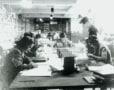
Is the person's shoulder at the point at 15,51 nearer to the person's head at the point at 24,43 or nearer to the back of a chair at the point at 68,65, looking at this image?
the person's head at the point at 24,43

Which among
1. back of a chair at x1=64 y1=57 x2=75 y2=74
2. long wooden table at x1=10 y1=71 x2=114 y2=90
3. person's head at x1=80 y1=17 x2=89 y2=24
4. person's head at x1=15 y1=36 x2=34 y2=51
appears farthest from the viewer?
person's head at x1=80 y1=17 x2=89 y2=24

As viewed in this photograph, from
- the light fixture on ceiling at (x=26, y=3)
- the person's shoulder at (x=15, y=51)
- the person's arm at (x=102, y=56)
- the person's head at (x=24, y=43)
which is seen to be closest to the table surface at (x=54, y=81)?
the person's shoulder at (x=15, y=51)

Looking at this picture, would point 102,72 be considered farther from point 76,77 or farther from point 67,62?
point 67,62

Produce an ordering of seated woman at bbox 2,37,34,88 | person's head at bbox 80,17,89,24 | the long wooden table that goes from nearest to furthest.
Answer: the long wooden table, seated woman at bbox 2,37,34,88, person's head at bbox 80,17,89,24

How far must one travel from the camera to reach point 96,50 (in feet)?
9.79

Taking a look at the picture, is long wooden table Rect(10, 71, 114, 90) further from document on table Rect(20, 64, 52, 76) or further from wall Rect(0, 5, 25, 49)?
wall Rect(0, 5, 25, 49)

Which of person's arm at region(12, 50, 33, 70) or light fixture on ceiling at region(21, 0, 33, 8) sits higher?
light fixture on ceiling at region(21, 0, 33, 8)

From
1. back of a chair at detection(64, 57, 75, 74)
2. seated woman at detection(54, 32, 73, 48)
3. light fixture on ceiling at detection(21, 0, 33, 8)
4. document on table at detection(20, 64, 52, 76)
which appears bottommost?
document on table at detection(20, 64, 52, 76)


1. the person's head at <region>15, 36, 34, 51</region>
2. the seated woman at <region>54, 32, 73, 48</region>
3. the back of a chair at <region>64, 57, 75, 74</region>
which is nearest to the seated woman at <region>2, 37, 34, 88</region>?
the person's head at <region>15, 36, 34, 51</region>

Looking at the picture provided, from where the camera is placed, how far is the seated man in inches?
110

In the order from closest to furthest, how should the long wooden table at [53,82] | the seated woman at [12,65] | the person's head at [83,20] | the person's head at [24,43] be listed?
the long wooden table at [53,82] → the seated woman at [12,65] → the person's head at [24,43] → the person's head at [83,20]

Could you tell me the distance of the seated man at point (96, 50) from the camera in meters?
2.79

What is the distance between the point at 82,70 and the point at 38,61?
2.92 feet

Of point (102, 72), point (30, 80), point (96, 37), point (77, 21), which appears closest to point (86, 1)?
point (77, 21)
